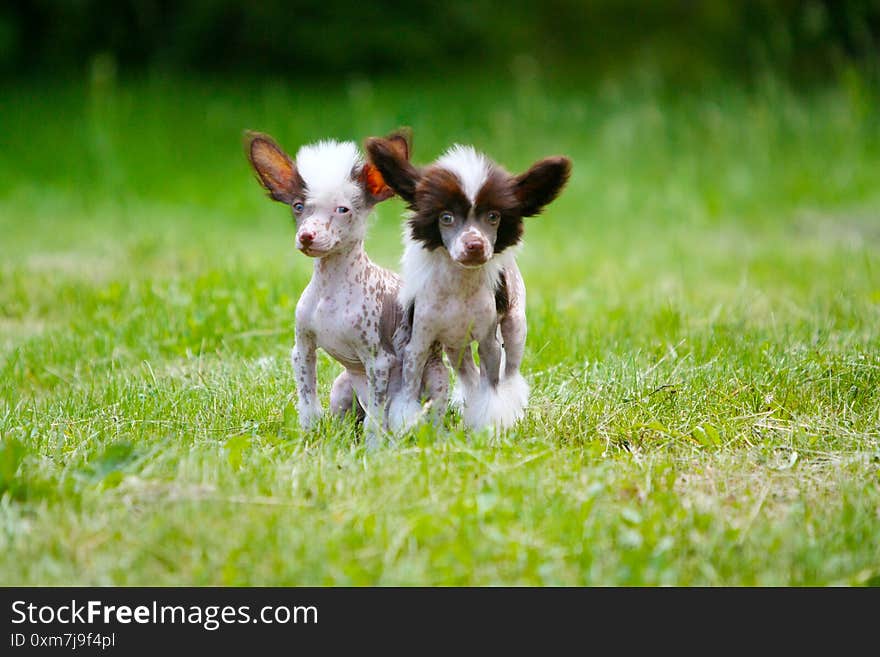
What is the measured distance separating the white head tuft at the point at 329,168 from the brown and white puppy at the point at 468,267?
215 mm

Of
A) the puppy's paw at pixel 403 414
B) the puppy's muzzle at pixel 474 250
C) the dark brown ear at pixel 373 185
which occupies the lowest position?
the puppy's paw at pixel 403 414

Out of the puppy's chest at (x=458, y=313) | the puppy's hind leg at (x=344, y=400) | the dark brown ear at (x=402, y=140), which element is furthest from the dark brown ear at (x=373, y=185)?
the puppy's hind leg at (x=344, y=400)

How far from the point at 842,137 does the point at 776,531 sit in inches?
341

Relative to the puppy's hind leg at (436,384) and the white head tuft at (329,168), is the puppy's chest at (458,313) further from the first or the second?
the white head tuft at (329,168)

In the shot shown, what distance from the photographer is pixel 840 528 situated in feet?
10.6

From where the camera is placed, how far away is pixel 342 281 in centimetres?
392

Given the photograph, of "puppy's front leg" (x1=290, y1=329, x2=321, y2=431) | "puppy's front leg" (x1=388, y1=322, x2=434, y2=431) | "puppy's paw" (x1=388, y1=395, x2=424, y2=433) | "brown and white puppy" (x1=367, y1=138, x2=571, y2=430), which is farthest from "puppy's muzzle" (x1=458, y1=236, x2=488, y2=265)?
"puppy's front leg" (x1=290, y1=329, x2=321, y2=431)

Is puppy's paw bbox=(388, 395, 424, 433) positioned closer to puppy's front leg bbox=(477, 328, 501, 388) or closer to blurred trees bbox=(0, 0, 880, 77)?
puppy's front leg bbox=(477, 328, 501, 388)

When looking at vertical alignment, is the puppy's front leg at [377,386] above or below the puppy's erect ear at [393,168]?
below

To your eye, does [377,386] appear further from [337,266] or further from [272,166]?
[272,166]

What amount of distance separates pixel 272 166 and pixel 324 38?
11.4 metres

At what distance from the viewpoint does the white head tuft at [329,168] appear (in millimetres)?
3887

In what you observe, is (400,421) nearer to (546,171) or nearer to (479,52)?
(546,171)

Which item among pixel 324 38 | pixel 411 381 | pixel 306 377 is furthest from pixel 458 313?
pixel 324 38
